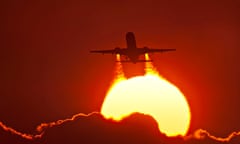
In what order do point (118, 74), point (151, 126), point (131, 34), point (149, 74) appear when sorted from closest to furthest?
point (131, 34), point (118, 74), point (149, 74), point (151, 126)

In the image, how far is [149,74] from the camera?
154ft

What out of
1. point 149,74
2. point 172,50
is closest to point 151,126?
point 149,74

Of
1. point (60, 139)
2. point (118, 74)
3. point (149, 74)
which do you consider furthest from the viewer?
point (60, 139)

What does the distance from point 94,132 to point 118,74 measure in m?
19.4

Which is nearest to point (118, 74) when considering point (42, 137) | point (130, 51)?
point (130, 51)

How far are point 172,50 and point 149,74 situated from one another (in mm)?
5783

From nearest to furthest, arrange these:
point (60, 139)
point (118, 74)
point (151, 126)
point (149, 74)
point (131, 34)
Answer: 1. point (131, 34)
2. point (118, 74)
3. point (149, 74)
4. point (60, 139)
5. point (151, 126)

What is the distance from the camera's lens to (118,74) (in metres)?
44.2

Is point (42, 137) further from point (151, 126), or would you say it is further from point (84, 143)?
point (151, 126)

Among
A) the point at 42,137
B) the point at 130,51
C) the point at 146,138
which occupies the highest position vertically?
the point at 130,51

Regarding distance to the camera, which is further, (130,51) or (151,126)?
(151,126)

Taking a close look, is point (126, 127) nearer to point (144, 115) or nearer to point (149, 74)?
point (144, 115)

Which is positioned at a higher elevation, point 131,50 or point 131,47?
point 131,47

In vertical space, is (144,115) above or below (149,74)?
below
